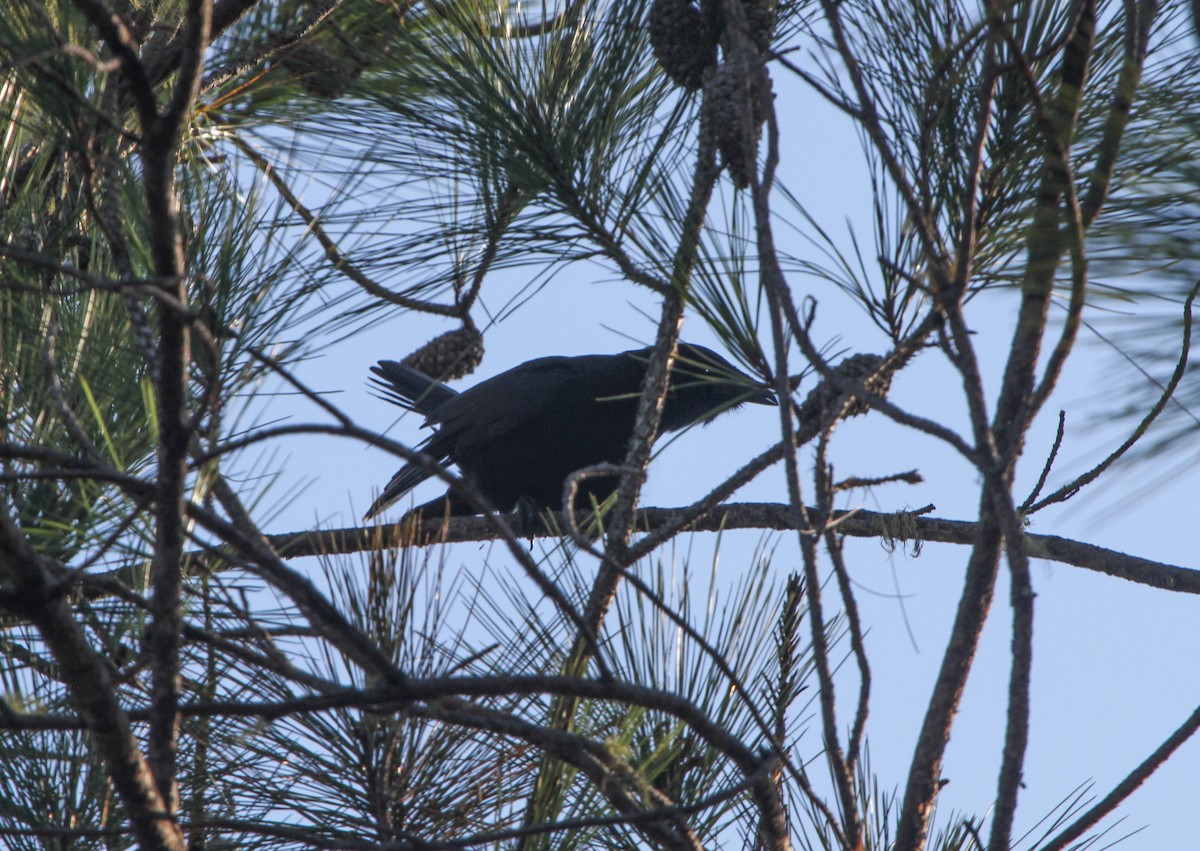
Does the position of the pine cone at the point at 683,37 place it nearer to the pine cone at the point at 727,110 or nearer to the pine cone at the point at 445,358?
the pine cone at the point at 727,110

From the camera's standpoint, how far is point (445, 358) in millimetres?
4352

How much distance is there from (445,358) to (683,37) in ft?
7.16

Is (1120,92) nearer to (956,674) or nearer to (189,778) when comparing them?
(956,674)

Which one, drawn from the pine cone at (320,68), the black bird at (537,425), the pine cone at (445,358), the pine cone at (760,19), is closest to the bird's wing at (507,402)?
the black bird at (537,425)

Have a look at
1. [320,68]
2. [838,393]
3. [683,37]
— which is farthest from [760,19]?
[320,68]

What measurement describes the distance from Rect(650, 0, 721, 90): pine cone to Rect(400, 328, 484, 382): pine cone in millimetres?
1848

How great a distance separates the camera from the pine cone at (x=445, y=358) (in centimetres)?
415

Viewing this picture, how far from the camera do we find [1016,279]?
5.17ft

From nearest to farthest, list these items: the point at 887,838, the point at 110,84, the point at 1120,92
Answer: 1. the point at 1120,92
2. the point at 110,84
3. the point at 887,838

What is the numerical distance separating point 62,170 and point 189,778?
4.02 feet

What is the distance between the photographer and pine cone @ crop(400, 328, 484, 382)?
4.15 m

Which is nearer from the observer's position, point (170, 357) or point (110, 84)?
point (170, 357)

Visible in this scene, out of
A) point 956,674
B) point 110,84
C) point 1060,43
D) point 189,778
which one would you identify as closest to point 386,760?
point 189,778

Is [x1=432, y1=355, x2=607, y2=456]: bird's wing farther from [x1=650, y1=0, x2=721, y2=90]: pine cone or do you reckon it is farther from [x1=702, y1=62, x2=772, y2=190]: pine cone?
[x1=702, y1=62, x2=772, y2=190]: pine cone
